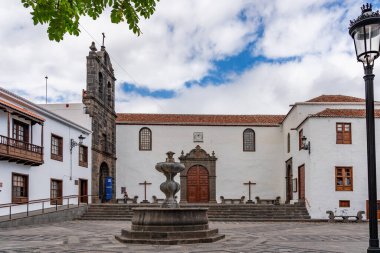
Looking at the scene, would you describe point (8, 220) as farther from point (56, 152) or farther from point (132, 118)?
point (132, 118)

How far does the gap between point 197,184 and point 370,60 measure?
25.2 metres

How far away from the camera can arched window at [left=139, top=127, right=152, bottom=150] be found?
30995mm

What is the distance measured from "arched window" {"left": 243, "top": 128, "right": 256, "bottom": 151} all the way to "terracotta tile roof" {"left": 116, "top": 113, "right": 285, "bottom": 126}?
0.58 m

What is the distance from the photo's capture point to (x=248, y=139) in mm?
31422

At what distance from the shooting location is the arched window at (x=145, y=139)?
102 ft

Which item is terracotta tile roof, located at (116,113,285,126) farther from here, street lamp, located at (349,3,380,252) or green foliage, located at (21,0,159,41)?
green foliage, located at (21,0,159,41)

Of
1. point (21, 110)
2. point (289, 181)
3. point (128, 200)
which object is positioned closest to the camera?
point (21, 110)

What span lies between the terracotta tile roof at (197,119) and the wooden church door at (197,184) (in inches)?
119

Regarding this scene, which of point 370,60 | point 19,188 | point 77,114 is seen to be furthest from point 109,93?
point 370,60

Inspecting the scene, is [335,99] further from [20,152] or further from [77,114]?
[20,152]

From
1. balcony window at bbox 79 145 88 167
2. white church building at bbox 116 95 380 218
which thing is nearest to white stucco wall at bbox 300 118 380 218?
white church building at bbox 116 95 380 218

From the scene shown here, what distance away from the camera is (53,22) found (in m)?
4.32

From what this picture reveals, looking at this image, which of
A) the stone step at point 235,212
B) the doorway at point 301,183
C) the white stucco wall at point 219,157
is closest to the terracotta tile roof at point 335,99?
the white stucco wall at point 219,157

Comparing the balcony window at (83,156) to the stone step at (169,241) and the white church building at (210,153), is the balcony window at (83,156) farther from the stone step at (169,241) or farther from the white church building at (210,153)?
the stone step at (169,241)
